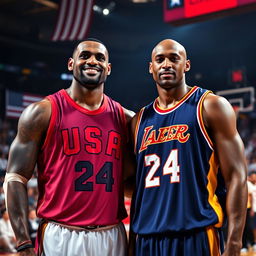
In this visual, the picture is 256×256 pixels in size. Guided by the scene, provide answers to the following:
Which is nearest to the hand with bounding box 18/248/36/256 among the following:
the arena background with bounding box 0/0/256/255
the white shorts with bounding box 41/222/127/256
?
the white shorts with bounding box 41/222/127/256

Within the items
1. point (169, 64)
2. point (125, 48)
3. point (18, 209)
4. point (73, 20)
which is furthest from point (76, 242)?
point (125, 48)

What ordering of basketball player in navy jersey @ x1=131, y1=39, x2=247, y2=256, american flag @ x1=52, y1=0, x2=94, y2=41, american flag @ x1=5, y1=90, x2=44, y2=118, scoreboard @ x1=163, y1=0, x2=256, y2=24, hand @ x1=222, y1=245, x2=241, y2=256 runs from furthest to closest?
1. american flag @ x1=5, y1=90, x2=44, y2=118
2. american flag @ x1=52, y1=0, x2=94, y2=41
3. scoreboard @ x1=163, y1=0, x2=256, y2=24
4. basketball player in navy jersey @ x1=131, y1=39, x2=247, y2=256
5. hand @ x1=222, y1=245, x2=241, y2=256

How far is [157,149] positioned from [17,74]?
13569 millimetres

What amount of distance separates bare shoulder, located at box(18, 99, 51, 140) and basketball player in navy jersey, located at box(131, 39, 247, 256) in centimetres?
61

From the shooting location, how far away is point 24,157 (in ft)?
9.06

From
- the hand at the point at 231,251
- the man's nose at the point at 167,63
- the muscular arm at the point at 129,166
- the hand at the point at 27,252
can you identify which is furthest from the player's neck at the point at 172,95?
the hand at the point at 27,252

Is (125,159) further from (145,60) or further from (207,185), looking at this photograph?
(145,60)

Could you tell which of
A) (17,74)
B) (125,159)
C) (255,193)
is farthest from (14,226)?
(17,74)

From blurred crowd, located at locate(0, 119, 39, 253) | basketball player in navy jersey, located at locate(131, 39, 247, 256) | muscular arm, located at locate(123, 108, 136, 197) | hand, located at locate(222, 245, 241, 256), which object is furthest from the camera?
blurred crowd, located at locate(0, 119, 39, 253)

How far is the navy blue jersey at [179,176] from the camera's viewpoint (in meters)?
2.55

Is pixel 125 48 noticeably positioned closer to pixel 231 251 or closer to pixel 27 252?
pixel 27 252

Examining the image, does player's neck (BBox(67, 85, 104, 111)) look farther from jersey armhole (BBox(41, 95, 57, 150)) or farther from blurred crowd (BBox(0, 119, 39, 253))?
blurred crowd (BBox(0, 119, 39, 253))

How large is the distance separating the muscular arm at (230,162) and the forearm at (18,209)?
114 cm

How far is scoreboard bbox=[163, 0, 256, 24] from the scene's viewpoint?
611 cm
